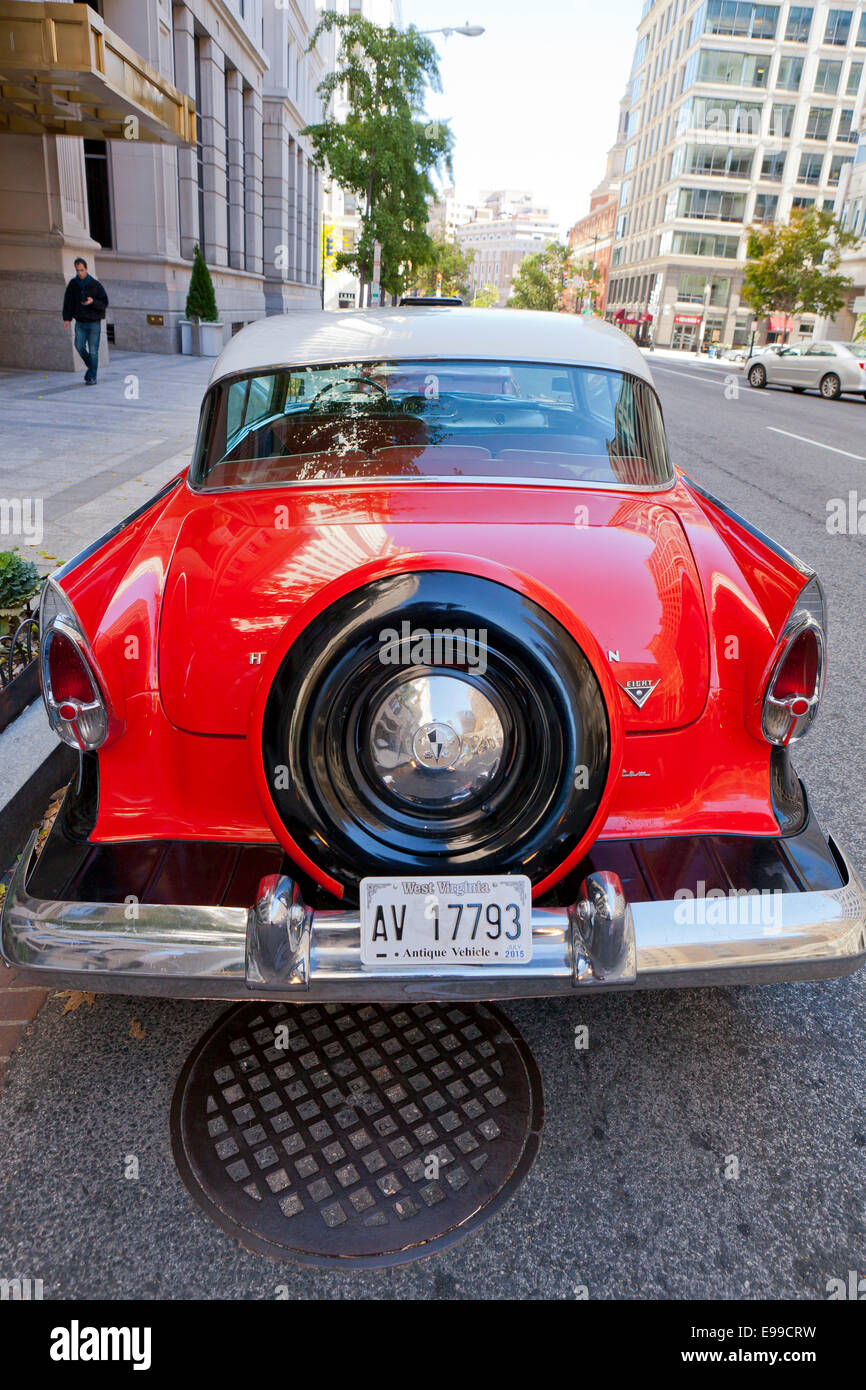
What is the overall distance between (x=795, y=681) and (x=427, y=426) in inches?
63.4

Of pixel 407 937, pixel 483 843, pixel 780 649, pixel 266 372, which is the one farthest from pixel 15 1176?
pixel 266 372

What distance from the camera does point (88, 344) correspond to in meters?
15.0

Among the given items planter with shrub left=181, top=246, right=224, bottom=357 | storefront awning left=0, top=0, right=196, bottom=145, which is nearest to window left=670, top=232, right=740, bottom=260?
planter with shrub left=181, top=246, right=224, bottom=357

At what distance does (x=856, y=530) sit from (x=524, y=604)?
7828 millimetres

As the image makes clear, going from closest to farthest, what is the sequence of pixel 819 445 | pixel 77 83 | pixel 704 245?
1. pixel 77 83
2. pixel 819 445
3. pixel 704 245

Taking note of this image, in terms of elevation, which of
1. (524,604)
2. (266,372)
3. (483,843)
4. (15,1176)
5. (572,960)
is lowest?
(15,1176)

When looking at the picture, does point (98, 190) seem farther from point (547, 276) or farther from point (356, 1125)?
point (547, 276)

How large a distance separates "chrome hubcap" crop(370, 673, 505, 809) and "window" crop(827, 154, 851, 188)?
292 ft

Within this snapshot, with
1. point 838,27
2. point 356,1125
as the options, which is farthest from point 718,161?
point 356,1125

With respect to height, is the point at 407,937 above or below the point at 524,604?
below

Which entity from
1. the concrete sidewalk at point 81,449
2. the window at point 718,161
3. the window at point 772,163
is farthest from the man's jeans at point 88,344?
the window at point 772,163

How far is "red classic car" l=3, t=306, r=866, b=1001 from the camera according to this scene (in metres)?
1.98

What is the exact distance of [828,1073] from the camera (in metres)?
2.45

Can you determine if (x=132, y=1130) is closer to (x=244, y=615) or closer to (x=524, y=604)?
(x=244, y=615)
